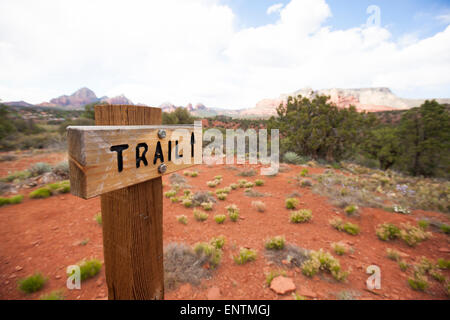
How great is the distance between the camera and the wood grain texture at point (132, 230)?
1.01 metres

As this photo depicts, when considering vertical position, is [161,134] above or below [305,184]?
above

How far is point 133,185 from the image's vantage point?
102 centimetres

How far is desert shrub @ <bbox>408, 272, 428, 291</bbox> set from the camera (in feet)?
8.39

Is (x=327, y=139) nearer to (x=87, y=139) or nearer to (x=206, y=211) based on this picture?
(x=206, y=211)

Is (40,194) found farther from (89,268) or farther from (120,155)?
(120,155)

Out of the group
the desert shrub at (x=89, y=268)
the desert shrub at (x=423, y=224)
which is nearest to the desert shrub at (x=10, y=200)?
the desert shrub at (x=89, y=268)

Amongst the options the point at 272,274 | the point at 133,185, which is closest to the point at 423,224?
the point at 272,274

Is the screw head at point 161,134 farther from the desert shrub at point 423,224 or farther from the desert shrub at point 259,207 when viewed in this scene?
the desert shrub at point 423,224

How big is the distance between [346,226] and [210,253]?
313 centimetres

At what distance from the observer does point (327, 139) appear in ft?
37.8

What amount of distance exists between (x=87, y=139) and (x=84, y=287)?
293 cm

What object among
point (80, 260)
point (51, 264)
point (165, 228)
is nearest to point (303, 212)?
point (165, 228)

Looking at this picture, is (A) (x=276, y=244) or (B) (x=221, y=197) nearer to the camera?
(A) (x=276, y=244)

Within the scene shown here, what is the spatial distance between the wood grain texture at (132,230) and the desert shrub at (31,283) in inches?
96.2
